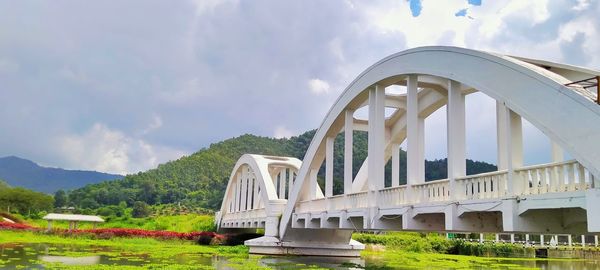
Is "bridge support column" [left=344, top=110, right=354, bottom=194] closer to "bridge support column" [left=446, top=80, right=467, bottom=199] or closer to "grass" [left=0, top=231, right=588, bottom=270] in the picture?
"grass" [left=0, top=231, right=588, bottom=270]

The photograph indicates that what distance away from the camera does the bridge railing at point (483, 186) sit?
920 centimetres

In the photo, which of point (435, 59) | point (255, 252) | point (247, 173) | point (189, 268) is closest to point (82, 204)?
point (247, 173)

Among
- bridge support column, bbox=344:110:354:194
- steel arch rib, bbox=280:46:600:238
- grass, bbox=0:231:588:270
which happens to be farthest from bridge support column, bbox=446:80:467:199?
grass, bbox=0:231:588:270

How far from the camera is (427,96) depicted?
16.2 metres

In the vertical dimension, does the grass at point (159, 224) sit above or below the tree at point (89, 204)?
below

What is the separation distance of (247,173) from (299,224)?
669 inches

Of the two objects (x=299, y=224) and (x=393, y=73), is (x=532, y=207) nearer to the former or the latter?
(x=393, y=73)

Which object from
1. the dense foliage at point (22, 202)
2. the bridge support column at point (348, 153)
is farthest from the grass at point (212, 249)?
the dense foliage at point (22, 202)

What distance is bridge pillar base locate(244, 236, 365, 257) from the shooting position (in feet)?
80.9

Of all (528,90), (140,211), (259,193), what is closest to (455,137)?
(528,90)

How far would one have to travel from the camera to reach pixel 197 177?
94.1 m

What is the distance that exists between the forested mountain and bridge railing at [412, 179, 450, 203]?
5274 centimetres

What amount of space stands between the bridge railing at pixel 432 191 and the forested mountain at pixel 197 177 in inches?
2077

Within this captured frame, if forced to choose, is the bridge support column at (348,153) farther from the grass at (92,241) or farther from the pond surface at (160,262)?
the grass at (92,241)
